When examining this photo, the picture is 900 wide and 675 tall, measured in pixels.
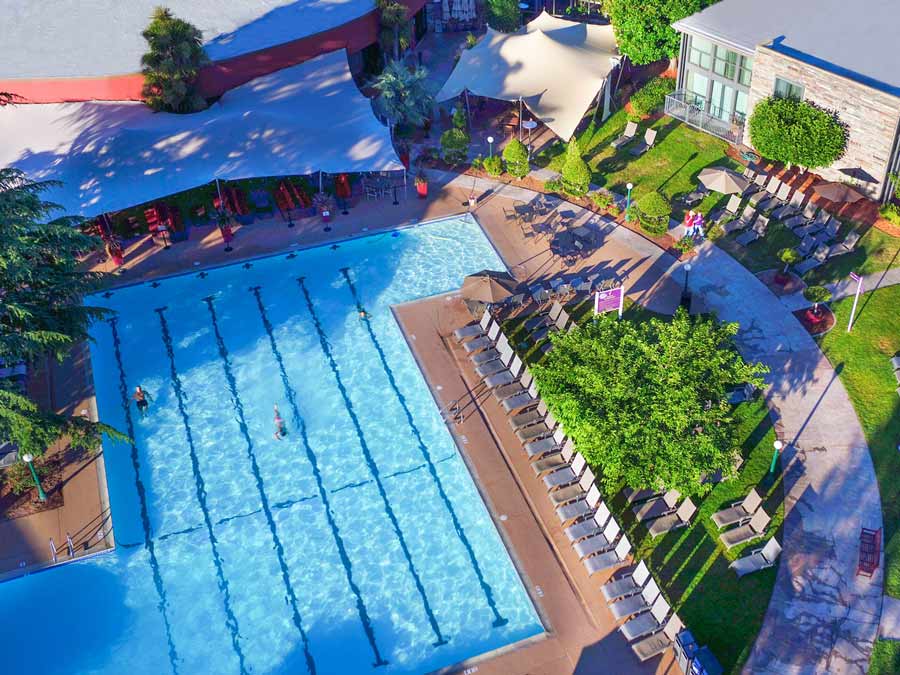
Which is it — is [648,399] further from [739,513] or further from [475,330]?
[475,330]

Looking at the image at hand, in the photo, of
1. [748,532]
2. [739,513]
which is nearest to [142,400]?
[739,513]

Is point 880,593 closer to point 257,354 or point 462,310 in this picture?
point 462,310

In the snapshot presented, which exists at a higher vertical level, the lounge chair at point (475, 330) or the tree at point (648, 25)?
the tree at point (648, 25)

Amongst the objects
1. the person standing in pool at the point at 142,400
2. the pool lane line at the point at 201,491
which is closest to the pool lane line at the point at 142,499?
the person standing in pool at the point at 142,400

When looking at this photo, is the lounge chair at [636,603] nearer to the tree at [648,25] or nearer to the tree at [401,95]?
the tree at [401,95]

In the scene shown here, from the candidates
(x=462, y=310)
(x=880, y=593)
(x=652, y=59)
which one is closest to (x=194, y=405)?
(x=462, y=310)

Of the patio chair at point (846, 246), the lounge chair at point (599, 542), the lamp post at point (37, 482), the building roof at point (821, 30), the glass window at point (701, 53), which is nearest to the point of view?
the lounge chair at point (599, 542)

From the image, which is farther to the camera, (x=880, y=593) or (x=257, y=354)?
(x=257, y=354)
